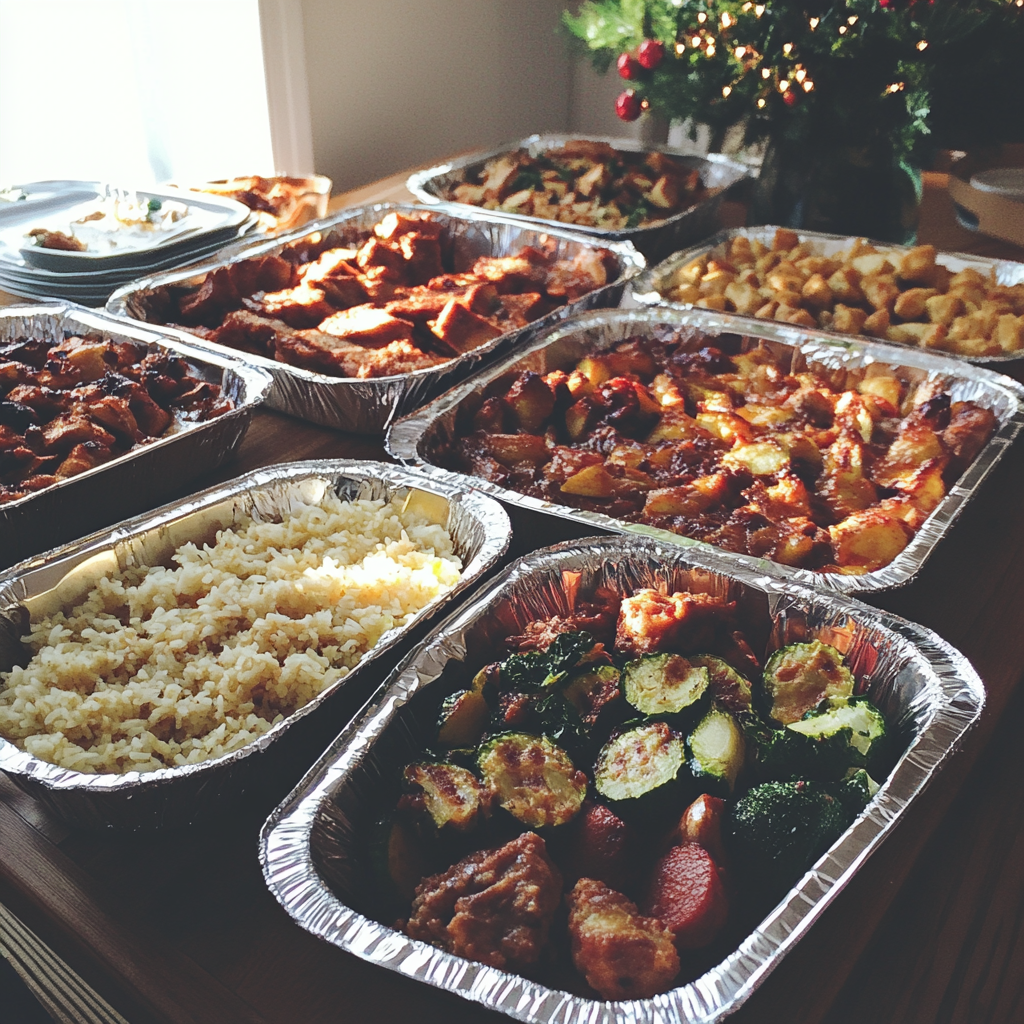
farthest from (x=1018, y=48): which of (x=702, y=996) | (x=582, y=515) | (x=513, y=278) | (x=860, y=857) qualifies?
(x=702, y=996)

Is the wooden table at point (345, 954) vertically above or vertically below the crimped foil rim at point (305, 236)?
below

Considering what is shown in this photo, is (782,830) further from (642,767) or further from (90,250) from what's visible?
(90,250)

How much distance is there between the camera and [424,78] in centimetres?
371

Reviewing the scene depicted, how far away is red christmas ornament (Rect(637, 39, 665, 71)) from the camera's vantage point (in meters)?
2.22

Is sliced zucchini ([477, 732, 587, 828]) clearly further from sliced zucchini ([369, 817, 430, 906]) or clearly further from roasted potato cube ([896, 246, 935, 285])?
roasted potato cube ([896, 246, 935, 285])

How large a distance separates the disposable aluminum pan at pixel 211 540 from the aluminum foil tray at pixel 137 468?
0.14m

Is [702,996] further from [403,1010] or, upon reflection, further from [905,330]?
[905,330]

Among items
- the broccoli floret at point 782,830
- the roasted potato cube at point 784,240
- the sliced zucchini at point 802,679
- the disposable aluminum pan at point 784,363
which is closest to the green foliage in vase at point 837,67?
the roasted potato cube at point 784,240

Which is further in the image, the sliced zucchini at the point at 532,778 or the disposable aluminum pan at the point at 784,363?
the disposable aluminum pan at the point at 784,363

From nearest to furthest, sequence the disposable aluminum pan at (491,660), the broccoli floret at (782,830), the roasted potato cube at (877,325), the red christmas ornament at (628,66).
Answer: the disposable aluminum pan at (491,660) → the broccoli floret at (782,830) → the roasted potato cube at (877,325) → the red christmas ornament at (628,66)

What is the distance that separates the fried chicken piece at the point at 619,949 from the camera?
769mm

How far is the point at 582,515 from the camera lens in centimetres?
135

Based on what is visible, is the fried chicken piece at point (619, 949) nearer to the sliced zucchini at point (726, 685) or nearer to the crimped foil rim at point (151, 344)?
the sliced zucchini at point (726, 685)

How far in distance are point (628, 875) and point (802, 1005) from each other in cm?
18
